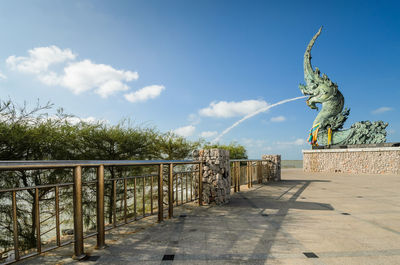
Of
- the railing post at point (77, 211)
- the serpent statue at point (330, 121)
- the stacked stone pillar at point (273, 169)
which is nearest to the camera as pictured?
the railing post at point (77, 211)

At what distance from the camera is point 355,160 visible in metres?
18.0

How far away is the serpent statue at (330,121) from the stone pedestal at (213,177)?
19.1 meters

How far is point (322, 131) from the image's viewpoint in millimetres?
21594

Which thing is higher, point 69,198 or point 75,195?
point 75,195

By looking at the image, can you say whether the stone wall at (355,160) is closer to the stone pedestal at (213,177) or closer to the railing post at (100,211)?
the stone pedestal at (213,177)

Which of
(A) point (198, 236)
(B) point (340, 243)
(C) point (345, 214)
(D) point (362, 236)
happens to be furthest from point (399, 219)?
(A) point (198, 236)

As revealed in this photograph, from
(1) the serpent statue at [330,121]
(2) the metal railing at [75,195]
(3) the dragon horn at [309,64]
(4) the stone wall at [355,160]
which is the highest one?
(3) the dragon horn at [309,64]

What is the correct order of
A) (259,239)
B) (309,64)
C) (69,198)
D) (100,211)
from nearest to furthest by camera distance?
(100,211) → (259,239) → (69,198) → (309,64)

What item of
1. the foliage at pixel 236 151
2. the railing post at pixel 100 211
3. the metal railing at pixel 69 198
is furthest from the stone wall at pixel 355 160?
the railing post at pixel 100 211

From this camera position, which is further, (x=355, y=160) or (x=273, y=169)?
(x=355, y=160)

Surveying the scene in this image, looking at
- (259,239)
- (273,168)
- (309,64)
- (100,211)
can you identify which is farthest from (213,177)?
(309,64)

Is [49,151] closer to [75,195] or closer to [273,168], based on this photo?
[75,195]

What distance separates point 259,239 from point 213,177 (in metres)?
2.50

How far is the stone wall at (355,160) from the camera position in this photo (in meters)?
16.2
